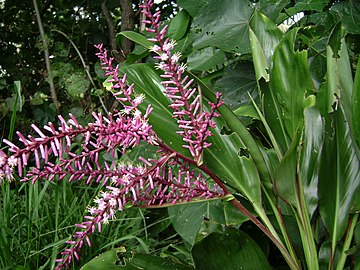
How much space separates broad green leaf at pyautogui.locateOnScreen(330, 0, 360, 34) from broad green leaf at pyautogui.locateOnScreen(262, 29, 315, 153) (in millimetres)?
310

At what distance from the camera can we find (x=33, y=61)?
2596 mm

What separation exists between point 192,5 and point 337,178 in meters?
0.69

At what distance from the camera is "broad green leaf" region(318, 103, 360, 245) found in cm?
77

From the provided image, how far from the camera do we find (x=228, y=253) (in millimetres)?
810

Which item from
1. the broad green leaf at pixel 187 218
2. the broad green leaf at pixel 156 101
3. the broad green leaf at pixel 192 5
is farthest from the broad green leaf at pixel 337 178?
the broad green leaf at pixel 192 5

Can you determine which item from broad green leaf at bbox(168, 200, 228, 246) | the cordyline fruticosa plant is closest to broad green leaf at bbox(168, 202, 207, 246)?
broad green leaf at bbox(168, 200, 228, 246)

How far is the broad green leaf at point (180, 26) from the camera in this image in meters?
1.38

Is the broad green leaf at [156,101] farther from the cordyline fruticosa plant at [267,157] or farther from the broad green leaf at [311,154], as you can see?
the broad green leaf at [311,154]

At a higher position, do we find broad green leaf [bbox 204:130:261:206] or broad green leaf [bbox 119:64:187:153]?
broad green leaf [bbox 119:64:187:153]

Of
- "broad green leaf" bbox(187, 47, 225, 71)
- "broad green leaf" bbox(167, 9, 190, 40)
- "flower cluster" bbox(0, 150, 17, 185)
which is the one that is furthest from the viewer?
"broad green leaf" bbox(167, 9, 190, 40)

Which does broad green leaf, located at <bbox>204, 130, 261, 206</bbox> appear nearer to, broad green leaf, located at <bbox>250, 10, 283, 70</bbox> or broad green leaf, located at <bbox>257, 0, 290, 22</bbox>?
broad green leaf, located at <bbox>250, 10, 283, 70</bbox>

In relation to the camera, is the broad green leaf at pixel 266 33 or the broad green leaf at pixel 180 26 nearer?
the broad green leaf at pixel 266 33

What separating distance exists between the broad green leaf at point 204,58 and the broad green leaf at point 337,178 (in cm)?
52

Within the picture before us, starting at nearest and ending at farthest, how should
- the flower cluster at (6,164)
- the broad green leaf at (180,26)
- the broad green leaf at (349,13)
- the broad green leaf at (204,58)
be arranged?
the flower cluster at (6,164) → the broad green leaf at (349,13) → the broad green leaf at (204,58) → the broad green leaf at (180,26)
